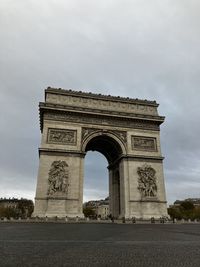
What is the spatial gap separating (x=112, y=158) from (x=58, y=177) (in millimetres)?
9843

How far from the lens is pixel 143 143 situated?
29.8 m

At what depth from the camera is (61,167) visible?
2609 centimetres

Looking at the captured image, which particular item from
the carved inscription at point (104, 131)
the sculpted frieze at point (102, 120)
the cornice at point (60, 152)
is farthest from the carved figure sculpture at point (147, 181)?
the cornice at point (60, 152)

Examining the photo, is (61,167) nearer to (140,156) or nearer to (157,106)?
(140,156)

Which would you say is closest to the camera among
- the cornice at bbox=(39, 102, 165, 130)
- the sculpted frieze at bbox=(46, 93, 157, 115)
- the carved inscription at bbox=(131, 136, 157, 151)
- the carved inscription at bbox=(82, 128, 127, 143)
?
the cornice at bbox=(39, 102, 165, 130)

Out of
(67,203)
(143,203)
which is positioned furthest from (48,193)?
(143,203)

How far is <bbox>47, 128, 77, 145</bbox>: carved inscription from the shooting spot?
89.0 feet

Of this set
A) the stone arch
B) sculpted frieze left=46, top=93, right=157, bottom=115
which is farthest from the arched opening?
sculpted frieze left=46, top=93, right=157, bottom=115

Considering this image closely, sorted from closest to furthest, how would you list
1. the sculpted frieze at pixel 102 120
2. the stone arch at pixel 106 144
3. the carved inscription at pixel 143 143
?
the sculpted frieze at pixel 102 120 < the stone arch at pixel 106 144 < the carved inscription at pixel 143 143

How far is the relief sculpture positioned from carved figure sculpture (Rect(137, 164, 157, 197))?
7.91 meters

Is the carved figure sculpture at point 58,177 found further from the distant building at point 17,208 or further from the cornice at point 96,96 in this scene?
the distant building at point 17,208

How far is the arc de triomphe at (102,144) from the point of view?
83.3 feet

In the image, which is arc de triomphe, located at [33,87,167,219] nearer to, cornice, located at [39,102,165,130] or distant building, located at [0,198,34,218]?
cornice, located at [39,102,165,130]

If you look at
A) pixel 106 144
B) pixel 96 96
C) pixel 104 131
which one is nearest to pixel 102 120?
pixel 104 131
